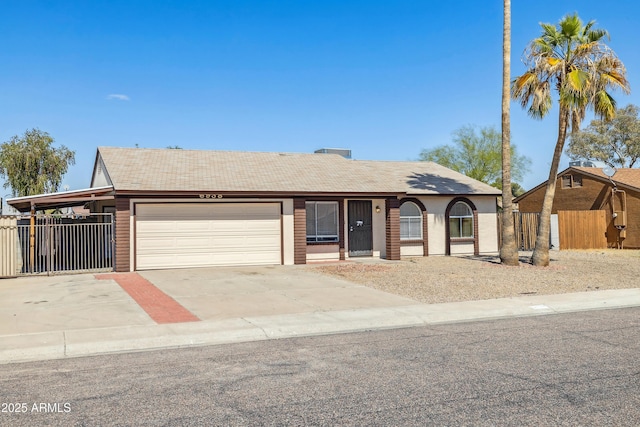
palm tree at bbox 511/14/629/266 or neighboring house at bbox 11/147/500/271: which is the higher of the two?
palm tree at bbox 511/14/629/266

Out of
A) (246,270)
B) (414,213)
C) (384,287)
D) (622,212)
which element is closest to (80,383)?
(384,287)

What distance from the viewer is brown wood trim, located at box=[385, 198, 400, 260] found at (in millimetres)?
22078

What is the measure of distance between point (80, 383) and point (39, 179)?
4287 centimetres

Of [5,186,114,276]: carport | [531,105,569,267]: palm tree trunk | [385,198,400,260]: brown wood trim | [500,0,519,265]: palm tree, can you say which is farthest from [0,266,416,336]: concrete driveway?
[531,105,569,267]: palm tree trunk

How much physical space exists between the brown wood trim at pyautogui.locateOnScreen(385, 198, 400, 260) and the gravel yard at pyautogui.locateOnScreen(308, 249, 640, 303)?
54 cm

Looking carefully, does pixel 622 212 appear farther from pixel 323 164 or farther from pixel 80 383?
pixel 80 383

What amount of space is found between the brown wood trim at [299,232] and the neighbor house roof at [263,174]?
56 cm

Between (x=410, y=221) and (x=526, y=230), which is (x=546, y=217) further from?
(x=526, y=230)

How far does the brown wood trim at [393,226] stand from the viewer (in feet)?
72.4

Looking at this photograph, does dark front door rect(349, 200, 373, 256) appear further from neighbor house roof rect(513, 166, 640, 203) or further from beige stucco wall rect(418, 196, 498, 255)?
neighbor house roof rect(513, 166, 640, 203)

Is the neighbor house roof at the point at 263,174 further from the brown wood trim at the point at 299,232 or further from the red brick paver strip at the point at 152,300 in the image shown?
the red brick paver strip at the point at 152,300

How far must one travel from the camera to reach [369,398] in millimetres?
5711

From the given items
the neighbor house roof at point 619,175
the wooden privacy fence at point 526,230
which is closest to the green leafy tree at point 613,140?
the neighbor house roof at point 619,175

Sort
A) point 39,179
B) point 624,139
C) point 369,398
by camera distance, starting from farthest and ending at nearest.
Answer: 1. point 624,139
2. point 39,179
3. point 369,398
